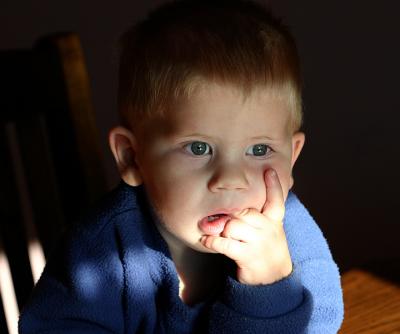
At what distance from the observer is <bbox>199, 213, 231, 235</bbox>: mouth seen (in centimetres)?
78

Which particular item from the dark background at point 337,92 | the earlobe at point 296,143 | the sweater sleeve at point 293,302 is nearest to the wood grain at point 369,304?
the sweater sleeve at point 293,302

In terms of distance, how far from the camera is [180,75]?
30.5 inches

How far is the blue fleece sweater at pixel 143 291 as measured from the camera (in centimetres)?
82

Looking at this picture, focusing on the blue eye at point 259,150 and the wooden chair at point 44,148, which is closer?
the blue eye at point 259,150

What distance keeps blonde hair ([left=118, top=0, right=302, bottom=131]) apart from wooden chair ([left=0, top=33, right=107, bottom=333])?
0.63 feet

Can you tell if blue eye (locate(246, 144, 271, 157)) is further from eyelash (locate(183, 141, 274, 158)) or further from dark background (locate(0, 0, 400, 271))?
dark background (locate(0, 0, 400, 271))

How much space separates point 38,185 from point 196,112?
37 centimetres

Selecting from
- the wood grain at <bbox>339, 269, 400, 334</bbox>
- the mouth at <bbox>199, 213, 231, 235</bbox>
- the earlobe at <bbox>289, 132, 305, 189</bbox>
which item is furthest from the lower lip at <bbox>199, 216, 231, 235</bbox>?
the wood grain at <bbox>339, 269, 400, 334</bbox>

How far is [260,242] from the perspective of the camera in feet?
2.65

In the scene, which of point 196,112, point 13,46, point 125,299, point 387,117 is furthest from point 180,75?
point 387,117

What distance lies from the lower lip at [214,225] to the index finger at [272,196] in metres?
0.04

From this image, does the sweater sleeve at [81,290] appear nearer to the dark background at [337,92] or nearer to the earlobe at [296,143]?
the earlobe at [296,143]

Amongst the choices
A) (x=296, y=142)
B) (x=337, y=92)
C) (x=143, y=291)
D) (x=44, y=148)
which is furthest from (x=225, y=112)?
(x=337, y=92)

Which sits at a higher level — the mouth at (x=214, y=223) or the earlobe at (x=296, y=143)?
the earlobe at (x=296, y=143)
